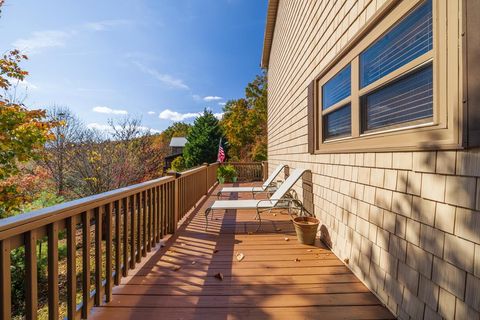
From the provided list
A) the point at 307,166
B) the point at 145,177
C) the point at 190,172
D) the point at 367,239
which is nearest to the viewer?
the point at 367,239

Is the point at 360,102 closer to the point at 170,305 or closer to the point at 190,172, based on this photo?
the point at 170,305

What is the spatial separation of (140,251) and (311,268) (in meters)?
1.87

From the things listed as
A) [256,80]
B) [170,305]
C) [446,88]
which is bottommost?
[170,305]

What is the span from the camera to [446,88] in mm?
1453

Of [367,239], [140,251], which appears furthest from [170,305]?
[367,239]

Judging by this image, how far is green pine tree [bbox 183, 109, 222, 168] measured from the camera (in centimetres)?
2267

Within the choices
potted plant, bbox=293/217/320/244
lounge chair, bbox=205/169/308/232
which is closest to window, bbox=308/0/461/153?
potted plant, bbox=293/217/320/244

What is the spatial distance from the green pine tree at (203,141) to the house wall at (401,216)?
19.5 meters

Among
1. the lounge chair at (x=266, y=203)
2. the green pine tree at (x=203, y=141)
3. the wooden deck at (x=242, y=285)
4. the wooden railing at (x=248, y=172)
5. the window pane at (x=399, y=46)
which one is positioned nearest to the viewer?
the window pane at (x=399, y=46)

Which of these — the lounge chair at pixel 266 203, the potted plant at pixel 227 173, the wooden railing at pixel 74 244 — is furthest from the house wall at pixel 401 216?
the potted plant at pixel 227 173

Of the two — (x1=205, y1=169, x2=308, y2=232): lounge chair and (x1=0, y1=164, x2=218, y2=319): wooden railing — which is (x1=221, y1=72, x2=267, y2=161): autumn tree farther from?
(x1=0, y1=164, x2=218, y2=319): wooden railing

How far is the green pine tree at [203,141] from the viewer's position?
22672mm

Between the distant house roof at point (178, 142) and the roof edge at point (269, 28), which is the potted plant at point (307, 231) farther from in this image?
the distant house roof at point (178, 142)

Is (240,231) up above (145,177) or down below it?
below
